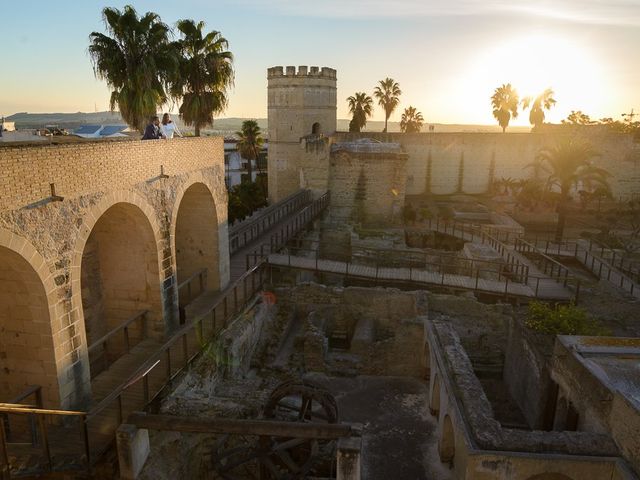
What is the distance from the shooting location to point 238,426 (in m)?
7.70

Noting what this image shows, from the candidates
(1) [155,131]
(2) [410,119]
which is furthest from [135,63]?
(2) [410,119]

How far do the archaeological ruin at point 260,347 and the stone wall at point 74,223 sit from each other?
1.4 inches

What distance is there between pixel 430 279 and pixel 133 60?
497 inches

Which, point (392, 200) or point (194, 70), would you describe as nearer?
point (194, 70)

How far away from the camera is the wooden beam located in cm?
754

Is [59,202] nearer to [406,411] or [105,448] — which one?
[105,448]

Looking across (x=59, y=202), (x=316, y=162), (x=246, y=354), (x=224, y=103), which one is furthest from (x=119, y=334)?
(x=316, y=162)

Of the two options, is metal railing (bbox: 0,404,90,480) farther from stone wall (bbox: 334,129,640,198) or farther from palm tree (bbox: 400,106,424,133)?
palm tree (bbox: 400,106,424,133)

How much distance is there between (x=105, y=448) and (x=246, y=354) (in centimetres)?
549

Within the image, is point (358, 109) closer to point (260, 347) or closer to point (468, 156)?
point (468, 156)

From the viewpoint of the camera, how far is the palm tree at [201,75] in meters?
19.9

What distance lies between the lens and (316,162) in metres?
27.8

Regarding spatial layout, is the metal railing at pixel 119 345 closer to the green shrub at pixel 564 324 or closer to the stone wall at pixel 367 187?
the green shrub at pixel 564 324

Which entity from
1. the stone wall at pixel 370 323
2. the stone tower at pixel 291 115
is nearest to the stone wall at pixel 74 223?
the stone wall at pixel 370 323
